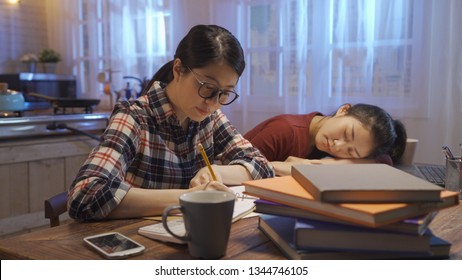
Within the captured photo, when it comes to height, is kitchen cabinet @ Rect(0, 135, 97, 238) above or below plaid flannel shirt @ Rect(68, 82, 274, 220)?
below

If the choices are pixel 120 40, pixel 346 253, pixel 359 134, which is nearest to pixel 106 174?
pixel 346 253

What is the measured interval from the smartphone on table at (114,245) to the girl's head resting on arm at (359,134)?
0.96 metres

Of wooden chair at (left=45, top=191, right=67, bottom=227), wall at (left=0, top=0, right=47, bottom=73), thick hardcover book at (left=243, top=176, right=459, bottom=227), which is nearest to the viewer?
thick hardcover book at (left=243, top=176, right=459, bottom=227)

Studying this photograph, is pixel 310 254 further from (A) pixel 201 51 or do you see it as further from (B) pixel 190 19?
(B) pixel 190 19

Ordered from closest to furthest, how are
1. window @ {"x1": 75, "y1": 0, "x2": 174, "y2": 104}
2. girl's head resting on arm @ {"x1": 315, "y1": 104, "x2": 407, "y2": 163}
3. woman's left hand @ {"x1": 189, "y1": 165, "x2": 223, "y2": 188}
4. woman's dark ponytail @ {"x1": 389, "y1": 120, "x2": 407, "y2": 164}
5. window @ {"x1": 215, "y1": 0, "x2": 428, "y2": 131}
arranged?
1. woman's left hand @ {"x1": 189, "y1": 165, "x2": 223, "y2": 188}
2. girl's head resting on arm @ {"x1": 315, "y1": 104, "x2": 407, "y2": 163}
3. woman's dark ponytail @ {"x1": 389, "y1": 120, "x2": 407, "y2": 164}
4. window @ {"x1": 215, "y1": 0, "x2": 428, "y2": 131}
5. window @ {"x1": 75, "y1": 0, "x2": 174, "y2": 104}

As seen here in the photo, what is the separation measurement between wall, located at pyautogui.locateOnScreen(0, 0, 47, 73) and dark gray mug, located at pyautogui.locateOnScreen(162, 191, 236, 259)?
367cm

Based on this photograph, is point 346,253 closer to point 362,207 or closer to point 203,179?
point 362,207

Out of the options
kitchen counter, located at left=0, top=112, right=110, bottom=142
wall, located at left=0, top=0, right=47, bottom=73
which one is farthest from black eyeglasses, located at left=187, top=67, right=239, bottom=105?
wall, located at left=0, top=0, right=47, bottom=73

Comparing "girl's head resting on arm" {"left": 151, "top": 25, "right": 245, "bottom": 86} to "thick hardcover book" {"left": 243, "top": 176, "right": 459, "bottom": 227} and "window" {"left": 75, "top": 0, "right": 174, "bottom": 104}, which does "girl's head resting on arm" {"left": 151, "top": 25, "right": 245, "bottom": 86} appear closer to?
"thick hardcover book" {"left": 243, "top": 176, "right": 459, "bottom": 227}

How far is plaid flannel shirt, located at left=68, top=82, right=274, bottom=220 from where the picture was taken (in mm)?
924

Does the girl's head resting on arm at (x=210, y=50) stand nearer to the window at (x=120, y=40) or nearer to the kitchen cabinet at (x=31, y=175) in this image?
the kitchen cabinet at (x=31, y=175)

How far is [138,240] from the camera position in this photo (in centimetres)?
76
